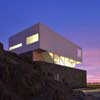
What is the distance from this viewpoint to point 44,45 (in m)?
32.1

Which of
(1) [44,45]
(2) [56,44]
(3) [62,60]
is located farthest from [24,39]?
(3) [62,60]

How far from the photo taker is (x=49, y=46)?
3294 centimetres

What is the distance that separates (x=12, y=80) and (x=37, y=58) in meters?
21.1

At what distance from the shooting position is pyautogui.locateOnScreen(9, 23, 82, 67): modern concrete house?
32156mm

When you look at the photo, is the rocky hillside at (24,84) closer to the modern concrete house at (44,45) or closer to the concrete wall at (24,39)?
the modern concrete house at (44,45)

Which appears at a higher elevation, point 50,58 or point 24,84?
point 50,58

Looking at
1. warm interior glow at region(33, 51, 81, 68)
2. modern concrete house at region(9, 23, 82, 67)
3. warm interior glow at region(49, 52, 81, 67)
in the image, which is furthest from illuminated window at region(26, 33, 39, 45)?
warm interior glow at region(49, 52, 81, 67)

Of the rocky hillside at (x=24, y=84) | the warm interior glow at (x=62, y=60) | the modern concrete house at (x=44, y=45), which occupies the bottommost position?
the rocky hillside at (x=24, y=84)

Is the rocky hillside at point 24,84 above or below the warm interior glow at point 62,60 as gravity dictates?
below

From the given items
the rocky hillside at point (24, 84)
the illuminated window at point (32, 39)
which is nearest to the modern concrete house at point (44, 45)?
the illuminated window at point (32, 39)

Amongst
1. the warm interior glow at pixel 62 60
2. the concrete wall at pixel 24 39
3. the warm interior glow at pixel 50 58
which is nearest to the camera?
the concrete wall at pixel 24 39

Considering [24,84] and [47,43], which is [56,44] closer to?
[47,43]

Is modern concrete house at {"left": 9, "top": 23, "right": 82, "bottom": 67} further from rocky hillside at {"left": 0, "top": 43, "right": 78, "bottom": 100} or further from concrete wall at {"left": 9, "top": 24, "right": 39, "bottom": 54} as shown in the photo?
rocky hillside at {"left": 0, "top": 43, "right": 78, "bottom": 100}

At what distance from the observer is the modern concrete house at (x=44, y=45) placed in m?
32.2
